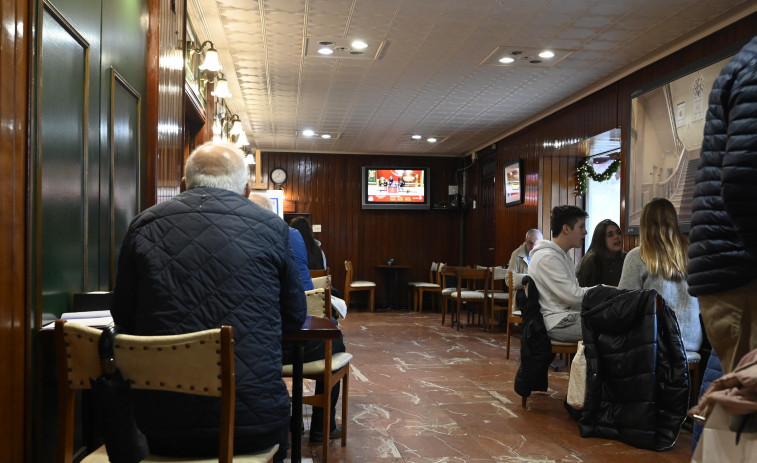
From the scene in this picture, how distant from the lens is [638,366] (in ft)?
11.9

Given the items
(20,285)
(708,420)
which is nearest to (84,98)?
(20,285)

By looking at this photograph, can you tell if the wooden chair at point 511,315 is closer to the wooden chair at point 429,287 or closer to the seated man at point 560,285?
the seated man at point 560,285

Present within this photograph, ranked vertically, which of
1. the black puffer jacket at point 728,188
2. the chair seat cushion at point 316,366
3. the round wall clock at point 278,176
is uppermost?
the round wall clock at point 278,176

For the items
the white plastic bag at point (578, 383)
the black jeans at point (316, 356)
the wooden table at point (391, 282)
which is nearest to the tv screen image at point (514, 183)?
the wooden table at point (391, 282)

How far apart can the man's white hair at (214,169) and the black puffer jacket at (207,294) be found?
13 centimetres

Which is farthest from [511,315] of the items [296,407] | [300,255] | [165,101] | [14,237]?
[14,237]

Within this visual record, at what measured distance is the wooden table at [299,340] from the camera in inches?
96.0

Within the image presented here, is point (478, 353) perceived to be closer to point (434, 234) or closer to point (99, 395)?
point (99, 395)

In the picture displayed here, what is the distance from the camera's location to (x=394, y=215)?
13117mm

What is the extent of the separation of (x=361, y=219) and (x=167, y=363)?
11.4m

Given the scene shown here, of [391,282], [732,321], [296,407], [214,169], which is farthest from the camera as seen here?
[391,282]

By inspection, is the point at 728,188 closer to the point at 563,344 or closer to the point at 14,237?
the point at 14,237

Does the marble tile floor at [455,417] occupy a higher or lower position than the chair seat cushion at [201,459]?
lower

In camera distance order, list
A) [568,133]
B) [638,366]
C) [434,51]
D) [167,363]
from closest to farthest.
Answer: [167,363] < [638,366] < [434,51] < [568,133]
